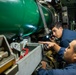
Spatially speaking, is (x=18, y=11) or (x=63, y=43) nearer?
(x=18, y=11)

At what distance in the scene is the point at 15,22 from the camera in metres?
1.19

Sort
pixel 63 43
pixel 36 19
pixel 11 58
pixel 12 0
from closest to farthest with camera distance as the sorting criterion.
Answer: pixel 11 58, pixel 12 0, pixel 36 19, pixel 63 43

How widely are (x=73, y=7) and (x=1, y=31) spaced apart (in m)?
3.25

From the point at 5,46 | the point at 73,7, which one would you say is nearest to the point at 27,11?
the point at 5,46

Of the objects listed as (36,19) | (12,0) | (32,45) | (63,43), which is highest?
(12,0)

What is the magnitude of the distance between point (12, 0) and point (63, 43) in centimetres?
164

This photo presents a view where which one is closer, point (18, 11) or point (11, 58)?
point (11, 58)

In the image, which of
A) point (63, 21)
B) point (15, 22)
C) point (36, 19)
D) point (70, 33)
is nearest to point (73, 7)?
point (63, 21)

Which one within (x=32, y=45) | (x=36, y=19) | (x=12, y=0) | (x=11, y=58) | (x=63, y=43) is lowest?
(x=63, y=43)

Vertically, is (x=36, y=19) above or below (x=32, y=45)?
above

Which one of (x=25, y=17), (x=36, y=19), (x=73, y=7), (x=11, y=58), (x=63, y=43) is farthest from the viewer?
(x=73, y=7)

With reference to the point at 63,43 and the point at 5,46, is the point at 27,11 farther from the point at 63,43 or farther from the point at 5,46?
the point at 63,43

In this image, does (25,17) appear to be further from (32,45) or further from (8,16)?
(32,45)

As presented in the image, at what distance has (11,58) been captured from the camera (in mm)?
741
